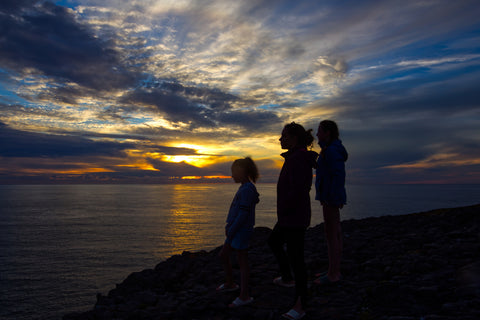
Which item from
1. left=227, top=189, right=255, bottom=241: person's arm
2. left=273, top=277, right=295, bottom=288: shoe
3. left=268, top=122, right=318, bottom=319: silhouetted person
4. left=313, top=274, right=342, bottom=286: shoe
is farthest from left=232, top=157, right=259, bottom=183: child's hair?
left=313, top=274, right=342, bottom=286: shoe

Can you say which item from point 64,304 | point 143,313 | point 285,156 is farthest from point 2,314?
point 285,156

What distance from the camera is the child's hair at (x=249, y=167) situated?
5.38 metres

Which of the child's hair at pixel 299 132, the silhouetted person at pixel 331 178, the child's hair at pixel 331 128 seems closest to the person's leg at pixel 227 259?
the silhouetted person at pixel 331 178

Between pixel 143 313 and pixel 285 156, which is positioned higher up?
pixel 285 156

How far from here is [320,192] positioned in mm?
5395

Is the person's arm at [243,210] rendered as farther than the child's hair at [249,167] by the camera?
No

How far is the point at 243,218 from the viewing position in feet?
16.8

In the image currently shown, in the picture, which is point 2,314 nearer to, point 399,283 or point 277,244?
point 277,244

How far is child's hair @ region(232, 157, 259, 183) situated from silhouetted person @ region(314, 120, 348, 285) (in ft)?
3.89

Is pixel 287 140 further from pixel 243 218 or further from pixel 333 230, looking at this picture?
pixel 333 230

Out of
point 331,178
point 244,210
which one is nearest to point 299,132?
point 331,178

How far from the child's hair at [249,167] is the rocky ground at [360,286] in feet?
7.83

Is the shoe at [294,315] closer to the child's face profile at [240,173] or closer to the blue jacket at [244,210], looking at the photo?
the blue jacket at [244,210]

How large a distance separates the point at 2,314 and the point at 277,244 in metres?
23.3
